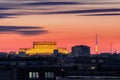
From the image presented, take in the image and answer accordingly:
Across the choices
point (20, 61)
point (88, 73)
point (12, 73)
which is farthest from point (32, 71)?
point (20, 61)

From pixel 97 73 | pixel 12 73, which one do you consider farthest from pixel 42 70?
pixel 12 73

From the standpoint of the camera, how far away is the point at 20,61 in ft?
622

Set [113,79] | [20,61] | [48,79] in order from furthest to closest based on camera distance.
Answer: [20,61], [48,79], [113,79]

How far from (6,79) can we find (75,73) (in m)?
39.4

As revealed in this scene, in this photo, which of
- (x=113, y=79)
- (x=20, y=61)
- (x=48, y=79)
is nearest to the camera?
(x=113, y=79)

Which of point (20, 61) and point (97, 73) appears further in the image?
point (20, 61)

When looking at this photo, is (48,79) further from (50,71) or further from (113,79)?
(113,79)

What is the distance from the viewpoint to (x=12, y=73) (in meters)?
113

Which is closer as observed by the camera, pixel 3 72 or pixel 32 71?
Answer: pixel 3 72

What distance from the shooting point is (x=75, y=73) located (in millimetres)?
147375

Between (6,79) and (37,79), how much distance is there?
30932 millimetres

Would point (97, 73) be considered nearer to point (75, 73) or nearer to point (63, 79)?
point (75, 73)

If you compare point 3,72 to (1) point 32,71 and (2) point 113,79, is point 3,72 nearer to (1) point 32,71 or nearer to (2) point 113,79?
(2) point 113,79

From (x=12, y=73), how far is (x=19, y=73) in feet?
97.3
